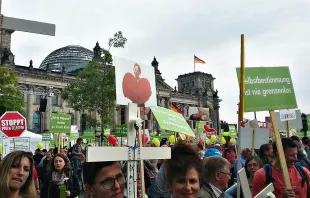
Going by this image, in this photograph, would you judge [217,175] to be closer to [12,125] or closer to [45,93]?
[12,125]

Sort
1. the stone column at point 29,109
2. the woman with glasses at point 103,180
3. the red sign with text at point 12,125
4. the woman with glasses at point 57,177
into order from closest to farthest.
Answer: the woman with glasses at point 103,180 < the woman with glasses at point 57,177 < the red sign with text at point 12,125 < the stone column at point 29,109

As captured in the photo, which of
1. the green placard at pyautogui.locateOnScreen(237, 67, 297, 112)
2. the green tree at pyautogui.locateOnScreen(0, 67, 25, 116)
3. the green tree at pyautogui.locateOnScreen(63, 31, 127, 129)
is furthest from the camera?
the green tree at pyautogui.locateOnScreen(63, 31, 127, 129)

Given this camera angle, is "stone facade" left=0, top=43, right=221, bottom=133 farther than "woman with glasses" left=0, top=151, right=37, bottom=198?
Yes

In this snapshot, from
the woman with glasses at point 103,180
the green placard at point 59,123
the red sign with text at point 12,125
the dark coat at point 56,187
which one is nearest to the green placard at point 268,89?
the woman with glasses at point 103,180

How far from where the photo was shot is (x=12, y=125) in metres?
11.4

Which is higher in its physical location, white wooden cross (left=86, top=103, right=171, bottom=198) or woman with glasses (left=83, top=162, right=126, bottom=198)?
white wooden cross (left=86, top=103, right=171, bottom=198)

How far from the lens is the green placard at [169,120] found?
5.87m

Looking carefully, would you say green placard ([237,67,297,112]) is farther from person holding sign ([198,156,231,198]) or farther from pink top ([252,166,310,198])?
person holding sign ([198,156,231,198])

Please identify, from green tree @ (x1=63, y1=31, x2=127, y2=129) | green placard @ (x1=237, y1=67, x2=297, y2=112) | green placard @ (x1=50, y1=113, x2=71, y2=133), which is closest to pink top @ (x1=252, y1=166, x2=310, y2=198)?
green placard @ (x1=237, y1=67, x2=297, y2=112)

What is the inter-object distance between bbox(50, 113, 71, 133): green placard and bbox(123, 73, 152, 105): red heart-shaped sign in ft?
35.7

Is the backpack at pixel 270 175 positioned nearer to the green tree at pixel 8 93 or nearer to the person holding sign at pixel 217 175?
the person holding sign at pixel 217 175

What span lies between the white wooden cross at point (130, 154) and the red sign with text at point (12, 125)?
8.82 m

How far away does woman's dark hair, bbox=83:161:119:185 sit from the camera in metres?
2.36

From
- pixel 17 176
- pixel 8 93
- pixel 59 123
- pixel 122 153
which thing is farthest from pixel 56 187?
pixel 8 93
